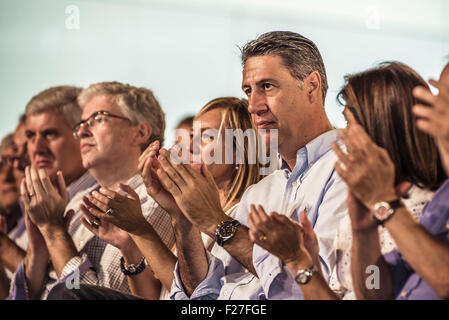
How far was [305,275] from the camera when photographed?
1559 mm

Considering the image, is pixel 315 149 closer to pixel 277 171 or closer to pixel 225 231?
pixel 277 171

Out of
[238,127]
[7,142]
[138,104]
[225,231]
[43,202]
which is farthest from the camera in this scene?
[7,142]

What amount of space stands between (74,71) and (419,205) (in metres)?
1.74

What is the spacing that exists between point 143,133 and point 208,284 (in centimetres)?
93

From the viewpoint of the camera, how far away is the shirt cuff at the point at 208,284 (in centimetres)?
198

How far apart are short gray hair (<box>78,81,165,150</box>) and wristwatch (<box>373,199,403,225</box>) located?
4.76 feet

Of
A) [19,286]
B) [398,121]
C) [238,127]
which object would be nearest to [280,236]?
[398,121]

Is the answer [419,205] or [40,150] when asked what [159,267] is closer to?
[419,205]

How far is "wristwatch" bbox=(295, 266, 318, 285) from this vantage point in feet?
5.10

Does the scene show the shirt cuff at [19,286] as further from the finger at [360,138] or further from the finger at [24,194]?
the finger at [360,138]

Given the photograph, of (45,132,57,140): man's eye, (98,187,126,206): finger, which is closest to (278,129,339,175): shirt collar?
(98,187,126,206): finger

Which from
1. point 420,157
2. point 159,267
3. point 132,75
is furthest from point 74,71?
point 420,157

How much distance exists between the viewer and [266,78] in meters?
1.98

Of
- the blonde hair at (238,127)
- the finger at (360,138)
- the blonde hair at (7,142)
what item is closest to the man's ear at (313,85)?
the blonde hair at (238,127)
